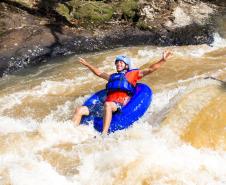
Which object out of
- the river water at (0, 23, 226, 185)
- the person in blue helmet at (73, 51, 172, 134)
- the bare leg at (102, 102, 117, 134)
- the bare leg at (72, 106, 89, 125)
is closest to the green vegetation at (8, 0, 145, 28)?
the river water at (0, 23, 226, 185)

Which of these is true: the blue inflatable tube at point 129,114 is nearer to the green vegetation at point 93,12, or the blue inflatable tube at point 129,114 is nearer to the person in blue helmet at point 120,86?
the person in blue helmet at point 120,86

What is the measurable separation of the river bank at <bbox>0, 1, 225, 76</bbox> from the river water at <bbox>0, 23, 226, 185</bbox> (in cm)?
201

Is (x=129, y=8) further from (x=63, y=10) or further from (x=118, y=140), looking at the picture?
(x=118, y=140)

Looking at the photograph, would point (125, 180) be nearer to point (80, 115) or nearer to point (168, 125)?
point (168, 125)

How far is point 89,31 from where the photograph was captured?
11.5 m

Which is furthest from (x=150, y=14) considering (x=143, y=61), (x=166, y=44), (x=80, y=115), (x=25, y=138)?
(x=25, y=138)

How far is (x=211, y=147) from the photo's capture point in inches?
219

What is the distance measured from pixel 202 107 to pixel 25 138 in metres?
2.34

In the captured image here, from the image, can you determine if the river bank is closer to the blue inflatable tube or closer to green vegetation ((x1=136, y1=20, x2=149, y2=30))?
green vegetation ((x1=136, y1=20, x2=149, y2=30))

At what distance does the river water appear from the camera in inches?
199

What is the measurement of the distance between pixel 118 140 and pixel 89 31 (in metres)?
6.15

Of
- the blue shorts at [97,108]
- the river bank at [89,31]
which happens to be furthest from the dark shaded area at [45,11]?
the blue shorts at [97,108]

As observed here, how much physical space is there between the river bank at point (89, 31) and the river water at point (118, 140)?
2.01 m

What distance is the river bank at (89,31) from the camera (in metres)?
10.4
